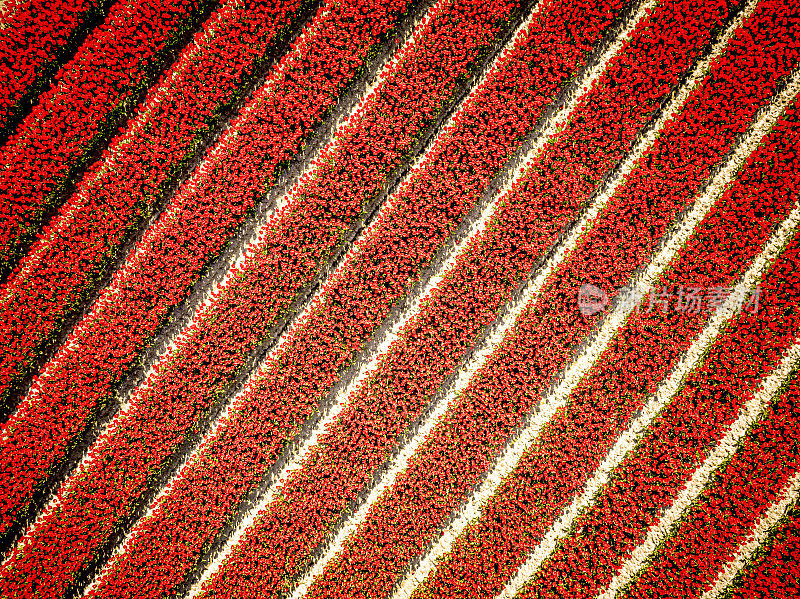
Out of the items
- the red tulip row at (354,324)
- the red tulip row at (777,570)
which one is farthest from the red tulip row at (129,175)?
the red tulip row at (777,570)

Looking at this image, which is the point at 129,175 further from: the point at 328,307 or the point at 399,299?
the point at 399,299

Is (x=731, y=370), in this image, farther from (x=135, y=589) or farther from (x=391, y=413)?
(x=135, y=589)

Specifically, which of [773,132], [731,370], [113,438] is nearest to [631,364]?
[731,370]

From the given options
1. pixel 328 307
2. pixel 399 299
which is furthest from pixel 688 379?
pixel 328 307

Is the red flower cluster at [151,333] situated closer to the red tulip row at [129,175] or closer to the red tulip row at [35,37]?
the red tulip row at [129,175]

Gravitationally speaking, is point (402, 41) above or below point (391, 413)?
above
